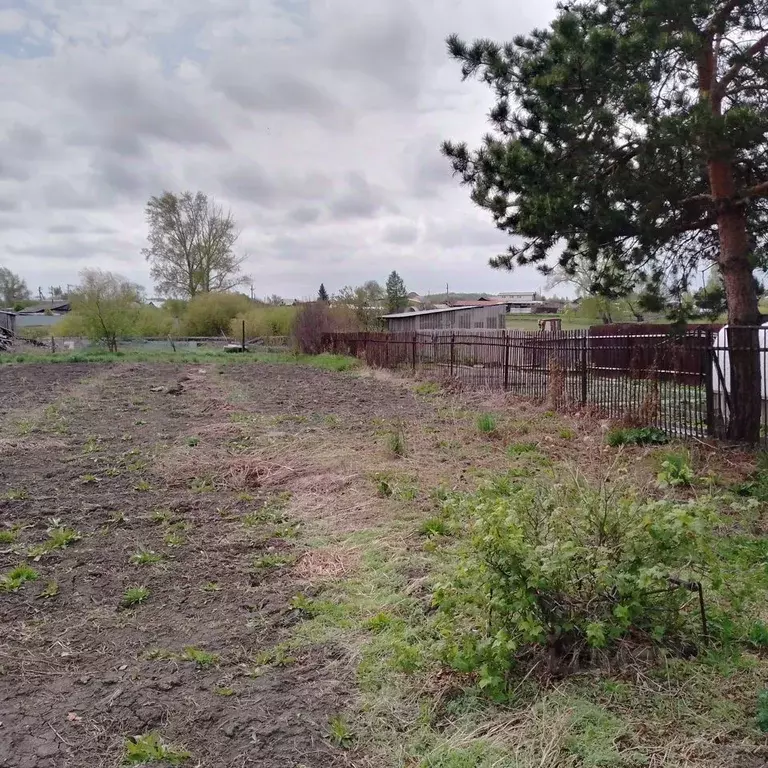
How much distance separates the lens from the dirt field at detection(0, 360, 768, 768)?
2432mm

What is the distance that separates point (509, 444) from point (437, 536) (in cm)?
357

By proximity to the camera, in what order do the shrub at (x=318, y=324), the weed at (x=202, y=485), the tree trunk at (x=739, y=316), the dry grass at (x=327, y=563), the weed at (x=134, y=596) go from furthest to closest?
1. the shrub at (x=318, y=324)
2. the tree trunk at (x=739, y=316)
3. the weed at (x=202, y=485)
4. the dry grass at (x=327, y=563)
5. the weed at (x=134, y=596)

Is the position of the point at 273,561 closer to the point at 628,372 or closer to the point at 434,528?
the point at 434,528

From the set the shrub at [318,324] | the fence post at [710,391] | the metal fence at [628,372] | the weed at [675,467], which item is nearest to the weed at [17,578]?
the weed at [675,467]

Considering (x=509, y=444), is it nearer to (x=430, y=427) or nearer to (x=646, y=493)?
(x=430, y=427)

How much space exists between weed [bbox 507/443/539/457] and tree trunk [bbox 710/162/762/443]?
7.87ft

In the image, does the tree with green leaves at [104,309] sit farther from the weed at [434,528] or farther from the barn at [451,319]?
the weed at [434,528]

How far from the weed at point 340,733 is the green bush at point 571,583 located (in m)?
0.54

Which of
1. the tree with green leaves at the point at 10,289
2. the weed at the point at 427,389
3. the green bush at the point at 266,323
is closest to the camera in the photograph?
the weed at the point at 427,389

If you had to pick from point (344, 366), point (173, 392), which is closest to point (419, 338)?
point (344, 366)

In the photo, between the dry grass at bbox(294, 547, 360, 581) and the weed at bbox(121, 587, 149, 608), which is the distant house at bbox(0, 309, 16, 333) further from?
the dry grass at bbox(294, 547, 360, 581)

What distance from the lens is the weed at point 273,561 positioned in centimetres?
438

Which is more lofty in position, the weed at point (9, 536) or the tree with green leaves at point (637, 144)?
the tree with green leaves at point (637, 144)

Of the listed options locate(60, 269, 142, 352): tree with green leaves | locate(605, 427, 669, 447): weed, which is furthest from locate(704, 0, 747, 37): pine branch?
locate(60, 269, 142, 352): tree with green leaves
